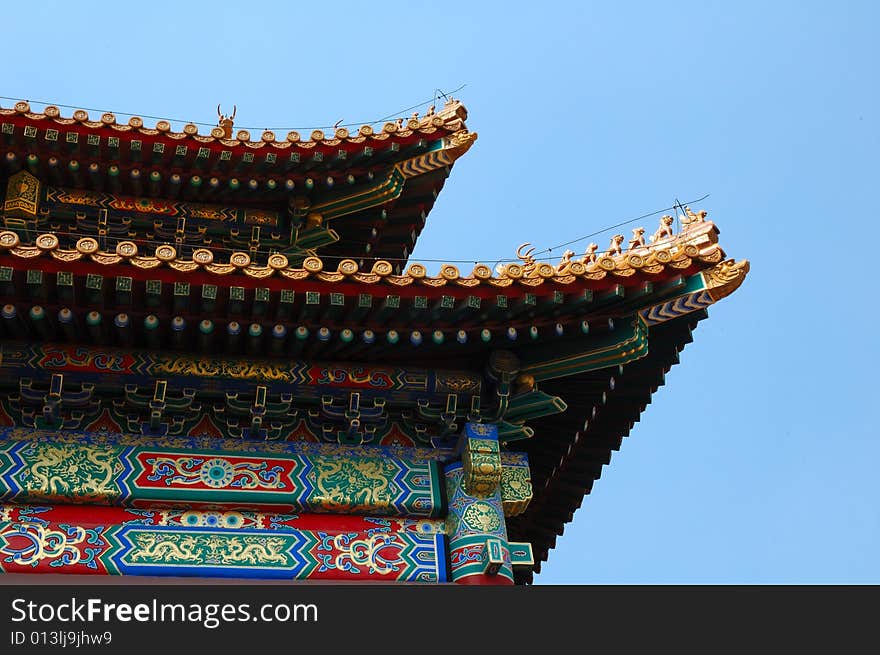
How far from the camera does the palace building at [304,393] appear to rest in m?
8.97

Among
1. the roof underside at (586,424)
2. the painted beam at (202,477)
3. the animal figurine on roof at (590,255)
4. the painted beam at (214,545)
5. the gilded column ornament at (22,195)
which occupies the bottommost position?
the painted beam at (214,545)

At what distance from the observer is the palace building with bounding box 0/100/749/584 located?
8969 millimetres

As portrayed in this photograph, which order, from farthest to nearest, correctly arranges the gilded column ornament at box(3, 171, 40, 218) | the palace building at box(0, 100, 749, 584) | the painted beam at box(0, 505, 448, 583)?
the gilded column ornament at box(3, 171, 40, 218), the palace building at box(0, 100, 749, 584), the painted beam at box(0, 505, 448, 583)

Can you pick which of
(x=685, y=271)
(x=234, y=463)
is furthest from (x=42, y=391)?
(x=685, y=271)

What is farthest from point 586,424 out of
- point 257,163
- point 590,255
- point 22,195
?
point 22,195

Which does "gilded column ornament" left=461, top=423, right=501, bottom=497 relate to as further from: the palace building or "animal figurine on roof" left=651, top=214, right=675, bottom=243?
"animal figurine on roof" left=651, top=214, right=675, bottom=243

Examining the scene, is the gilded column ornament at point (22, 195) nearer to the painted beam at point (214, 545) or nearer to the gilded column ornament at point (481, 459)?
the painted beam at point (214, 545)

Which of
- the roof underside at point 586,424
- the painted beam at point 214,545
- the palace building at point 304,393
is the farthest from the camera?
the roof underside at point 586,424

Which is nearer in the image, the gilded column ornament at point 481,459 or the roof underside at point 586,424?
the gilded column ornament at point 481,459

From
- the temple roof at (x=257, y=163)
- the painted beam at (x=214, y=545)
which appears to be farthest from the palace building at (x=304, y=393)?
the temple roof at (x=257, y=163)

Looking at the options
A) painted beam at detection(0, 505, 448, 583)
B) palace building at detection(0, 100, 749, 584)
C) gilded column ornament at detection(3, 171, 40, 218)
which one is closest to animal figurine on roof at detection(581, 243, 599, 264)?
palace building at detection(0, 100, 749, 584)

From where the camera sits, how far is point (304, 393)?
981 centimetres

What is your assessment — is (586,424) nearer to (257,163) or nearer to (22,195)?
(257,163)
